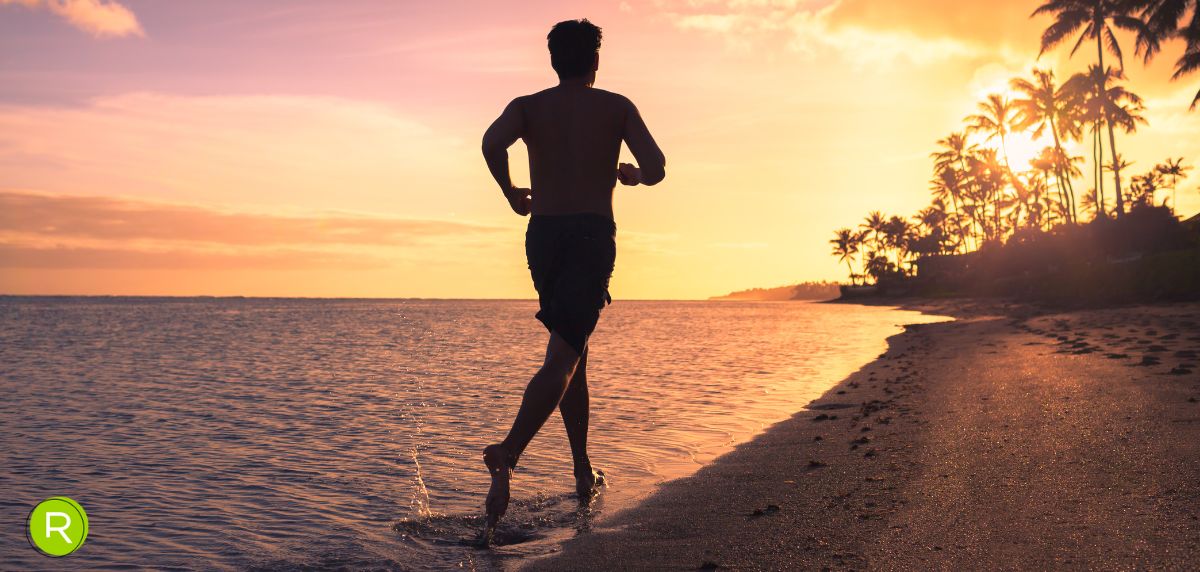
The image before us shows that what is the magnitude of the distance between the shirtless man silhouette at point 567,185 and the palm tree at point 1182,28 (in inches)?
1558

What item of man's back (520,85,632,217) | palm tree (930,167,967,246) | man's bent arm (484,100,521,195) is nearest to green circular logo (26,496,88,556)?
man's bent arm (484,100,521,195)

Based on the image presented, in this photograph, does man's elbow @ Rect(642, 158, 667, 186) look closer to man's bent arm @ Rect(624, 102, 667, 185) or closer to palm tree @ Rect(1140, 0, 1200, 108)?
man's bent arm @ Rect(624, 102, 667, 185)

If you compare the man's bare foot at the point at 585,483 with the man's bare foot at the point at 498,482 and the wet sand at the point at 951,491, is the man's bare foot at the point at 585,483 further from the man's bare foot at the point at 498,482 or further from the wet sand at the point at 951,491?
the man's bare foot at the point at 498,482

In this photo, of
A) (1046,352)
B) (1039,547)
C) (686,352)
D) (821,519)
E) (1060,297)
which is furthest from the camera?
(1060,297)

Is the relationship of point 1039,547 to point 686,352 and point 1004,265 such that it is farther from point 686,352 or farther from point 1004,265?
point 1004,265

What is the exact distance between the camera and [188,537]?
422 centimetres

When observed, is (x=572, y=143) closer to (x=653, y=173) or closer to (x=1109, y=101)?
(x=653, y=173)


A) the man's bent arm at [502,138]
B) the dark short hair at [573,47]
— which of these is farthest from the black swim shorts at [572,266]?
the dark short hair at [573,47]

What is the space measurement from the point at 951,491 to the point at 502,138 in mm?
2687

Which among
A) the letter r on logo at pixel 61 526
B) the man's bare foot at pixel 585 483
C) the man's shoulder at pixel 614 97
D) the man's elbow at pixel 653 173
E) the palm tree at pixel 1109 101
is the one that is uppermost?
the palm tree at pixel 1109 101

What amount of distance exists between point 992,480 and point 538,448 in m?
3.56

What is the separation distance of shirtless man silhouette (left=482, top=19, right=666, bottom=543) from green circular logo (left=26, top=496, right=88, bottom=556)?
85.4 inches

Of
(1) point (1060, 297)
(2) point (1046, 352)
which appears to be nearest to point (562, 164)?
(2) point (1046, 352)

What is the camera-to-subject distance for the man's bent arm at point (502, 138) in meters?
3.72
